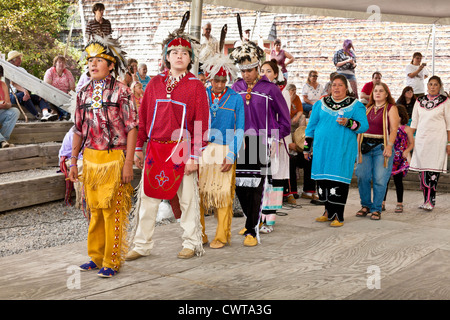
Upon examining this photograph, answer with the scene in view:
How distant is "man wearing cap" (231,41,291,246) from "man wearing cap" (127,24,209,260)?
2.59 feet

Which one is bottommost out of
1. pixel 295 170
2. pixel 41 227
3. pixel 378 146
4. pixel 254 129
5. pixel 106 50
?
pixel 41 227

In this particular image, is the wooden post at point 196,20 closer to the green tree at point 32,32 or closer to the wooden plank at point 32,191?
the wooden plank at point 32,191

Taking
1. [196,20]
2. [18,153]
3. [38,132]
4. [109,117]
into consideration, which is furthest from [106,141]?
[38,132]

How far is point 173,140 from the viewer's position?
14.4 ft

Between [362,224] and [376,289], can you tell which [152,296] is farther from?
[362,224]

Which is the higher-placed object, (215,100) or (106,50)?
(106,50)

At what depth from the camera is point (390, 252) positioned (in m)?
4.89

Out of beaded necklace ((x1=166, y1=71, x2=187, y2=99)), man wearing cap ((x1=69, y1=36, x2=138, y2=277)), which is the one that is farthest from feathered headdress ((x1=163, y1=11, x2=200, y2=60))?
man wearing cap ((x1=69, y1=36, x2=138, y2=277))

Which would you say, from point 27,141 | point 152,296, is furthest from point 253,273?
point 27,141

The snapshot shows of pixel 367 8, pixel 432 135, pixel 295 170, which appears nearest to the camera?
pixel 432 135

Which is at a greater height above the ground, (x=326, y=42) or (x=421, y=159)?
(x=326, y=42)

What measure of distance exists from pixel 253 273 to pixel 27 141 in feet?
16.1

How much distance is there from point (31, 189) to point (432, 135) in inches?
208

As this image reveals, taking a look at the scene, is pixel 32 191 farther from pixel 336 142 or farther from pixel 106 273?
pixel 336 142
